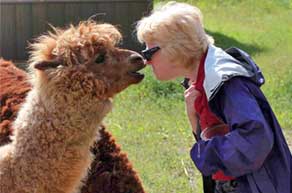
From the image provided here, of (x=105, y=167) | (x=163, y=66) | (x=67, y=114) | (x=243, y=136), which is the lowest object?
(x=105, y=167)

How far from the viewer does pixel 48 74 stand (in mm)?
3580

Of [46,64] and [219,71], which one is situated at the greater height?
[219,71]

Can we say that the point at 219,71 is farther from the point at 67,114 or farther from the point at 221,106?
the point at 67,114

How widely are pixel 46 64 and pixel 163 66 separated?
0.57 meters

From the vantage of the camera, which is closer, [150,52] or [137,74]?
[150,52]

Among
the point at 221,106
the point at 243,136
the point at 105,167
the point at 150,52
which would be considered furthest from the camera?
the point at 105,167

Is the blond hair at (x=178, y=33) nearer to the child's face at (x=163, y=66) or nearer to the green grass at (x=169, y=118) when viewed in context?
the child's face at (x=163, y=66)

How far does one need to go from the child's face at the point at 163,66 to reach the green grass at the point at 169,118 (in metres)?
2.96

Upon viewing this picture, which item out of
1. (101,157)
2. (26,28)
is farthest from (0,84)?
(26,28)

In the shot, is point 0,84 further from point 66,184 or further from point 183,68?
point 183,68

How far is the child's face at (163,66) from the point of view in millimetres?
3441

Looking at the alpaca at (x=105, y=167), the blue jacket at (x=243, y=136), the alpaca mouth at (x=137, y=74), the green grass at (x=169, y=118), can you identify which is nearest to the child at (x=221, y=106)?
the blue jacket at (x=243, y=136)

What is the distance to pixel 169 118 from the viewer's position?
9.00 m

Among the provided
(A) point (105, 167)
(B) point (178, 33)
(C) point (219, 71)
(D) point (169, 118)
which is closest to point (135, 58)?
(B) point (178, 33)
